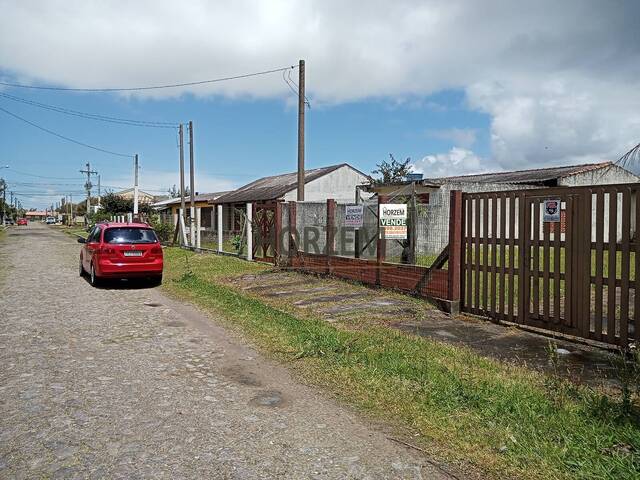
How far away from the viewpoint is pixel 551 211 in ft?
23.9

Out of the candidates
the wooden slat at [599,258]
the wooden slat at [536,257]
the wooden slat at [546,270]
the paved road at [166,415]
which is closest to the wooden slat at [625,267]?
the wooden slat at [599,258]

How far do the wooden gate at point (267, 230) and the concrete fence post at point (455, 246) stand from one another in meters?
7.98

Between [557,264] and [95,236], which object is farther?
[95,236]

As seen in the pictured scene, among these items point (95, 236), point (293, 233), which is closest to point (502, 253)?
point (293, 233)

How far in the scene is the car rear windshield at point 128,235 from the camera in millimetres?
13242

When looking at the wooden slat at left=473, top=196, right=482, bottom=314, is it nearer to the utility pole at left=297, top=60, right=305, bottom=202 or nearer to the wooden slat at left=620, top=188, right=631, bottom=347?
the wooden slat at left=620, top=188, right=631, bottom=347

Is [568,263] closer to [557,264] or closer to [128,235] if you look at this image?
Answer: [557,264]

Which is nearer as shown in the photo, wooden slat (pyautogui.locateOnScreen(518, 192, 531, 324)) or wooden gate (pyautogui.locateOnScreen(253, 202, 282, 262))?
wooden slat (pyautogui.locateOnScreen(518, 192, 531, 324))

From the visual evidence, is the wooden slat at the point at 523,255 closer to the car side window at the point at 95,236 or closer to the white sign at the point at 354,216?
the white sign at the point at 354,216

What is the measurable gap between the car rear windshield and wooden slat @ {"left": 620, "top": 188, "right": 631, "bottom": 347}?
10.8m

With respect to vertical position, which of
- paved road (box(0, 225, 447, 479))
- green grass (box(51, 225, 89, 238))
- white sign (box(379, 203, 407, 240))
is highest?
white sign (box(379, 203, 407, 240))

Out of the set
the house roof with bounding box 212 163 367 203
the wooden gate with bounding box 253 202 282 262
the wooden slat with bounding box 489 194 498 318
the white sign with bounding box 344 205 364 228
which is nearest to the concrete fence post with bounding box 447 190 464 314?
the wooden slat with bounding box 489 194 498 318

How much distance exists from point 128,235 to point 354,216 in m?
5.71

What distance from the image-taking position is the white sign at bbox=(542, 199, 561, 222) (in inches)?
283
